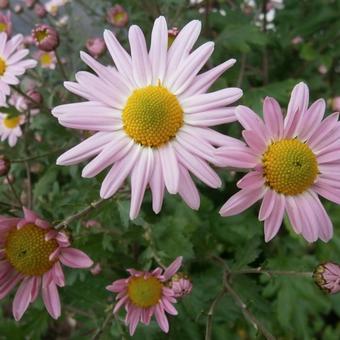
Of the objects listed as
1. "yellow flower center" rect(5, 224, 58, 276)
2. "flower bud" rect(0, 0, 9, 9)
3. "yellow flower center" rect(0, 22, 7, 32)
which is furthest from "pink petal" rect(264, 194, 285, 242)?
"flower bud" rect(0, 0, 9, 9)

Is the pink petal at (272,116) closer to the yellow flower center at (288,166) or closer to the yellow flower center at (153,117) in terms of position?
the yellow flower center at (288,166)

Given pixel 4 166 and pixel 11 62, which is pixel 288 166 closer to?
pixel 4 166

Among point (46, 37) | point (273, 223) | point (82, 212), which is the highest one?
point (46, 37)

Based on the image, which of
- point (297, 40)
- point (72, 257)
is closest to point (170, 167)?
point (72, 257)

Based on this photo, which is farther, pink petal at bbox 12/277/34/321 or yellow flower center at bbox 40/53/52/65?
yellow flower center at bbox 40/53/52/65

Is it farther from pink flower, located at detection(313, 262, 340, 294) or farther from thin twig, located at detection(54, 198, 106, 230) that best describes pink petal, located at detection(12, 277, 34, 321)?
pink flower, located at detection(313, 262, 340, 294)

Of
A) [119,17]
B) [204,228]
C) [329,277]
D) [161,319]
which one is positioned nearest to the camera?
[329,277]
